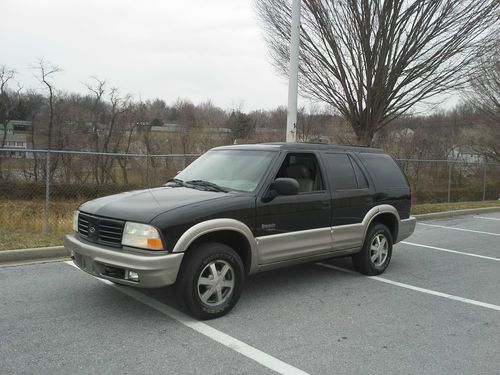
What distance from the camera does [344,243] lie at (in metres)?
5.98

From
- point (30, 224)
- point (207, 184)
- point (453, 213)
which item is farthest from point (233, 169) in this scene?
point (453, 213)

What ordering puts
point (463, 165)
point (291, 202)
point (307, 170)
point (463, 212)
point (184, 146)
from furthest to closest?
point (184, 146), point (463, 165), point (463, 212), point (307, 170), point (291, 202)

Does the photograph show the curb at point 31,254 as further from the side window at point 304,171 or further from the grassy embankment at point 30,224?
the side window at point 304,171

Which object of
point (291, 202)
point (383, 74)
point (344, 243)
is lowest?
point (344, 243)

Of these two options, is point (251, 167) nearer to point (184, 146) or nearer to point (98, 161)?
point (98, 161)

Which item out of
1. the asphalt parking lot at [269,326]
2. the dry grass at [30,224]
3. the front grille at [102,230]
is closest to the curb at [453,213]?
the asphalt parking lot at [269,326]

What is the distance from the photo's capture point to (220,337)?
165 inches

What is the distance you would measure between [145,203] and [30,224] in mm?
5787

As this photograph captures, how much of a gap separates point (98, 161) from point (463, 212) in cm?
1232

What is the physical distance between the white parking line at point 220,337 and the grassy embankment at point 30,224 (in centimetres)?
292

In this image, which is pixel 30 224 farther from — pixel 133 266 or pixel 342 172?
pixel 342 172

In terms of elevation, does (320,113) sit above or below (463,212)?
above

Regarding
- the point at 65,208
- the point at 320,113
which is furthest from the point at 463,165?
the point at 65,208

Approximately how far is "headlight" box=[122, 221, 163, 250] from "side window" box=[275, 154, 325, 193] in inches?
72.2
